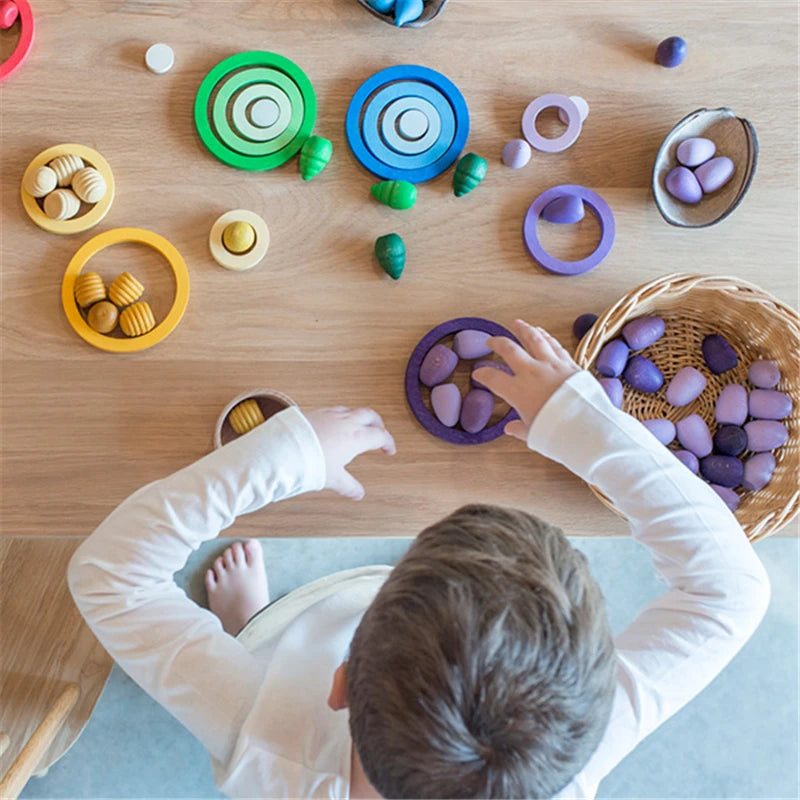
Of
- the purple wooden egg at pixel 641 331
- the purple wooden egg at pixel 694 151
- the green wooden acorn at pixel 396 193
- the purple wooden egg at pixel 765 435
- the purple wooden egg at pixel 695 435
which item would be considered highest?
the purple wooden egg at pixel 694 151

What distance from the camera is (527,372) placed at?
0.68m

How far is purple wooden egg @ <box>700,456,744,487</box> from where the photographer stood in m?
0.79

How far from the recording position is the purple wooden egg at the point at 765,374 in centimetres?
80

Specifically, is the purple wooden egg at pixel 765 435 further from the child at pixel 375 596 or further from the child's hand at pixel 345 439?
the child's hand at pixel 345 439

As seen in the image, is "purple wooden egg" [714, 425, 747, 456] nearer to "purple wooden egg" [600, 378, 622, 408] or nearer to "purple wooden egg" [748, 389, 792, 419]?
"purple wooden egg" [748, 389, 792, 419]

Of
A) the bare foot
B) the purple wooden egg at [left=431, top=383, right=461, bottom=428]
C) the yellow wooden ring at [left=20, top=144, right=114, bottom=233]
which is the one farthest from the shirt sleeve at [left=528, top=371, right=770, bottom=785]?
the bare foot

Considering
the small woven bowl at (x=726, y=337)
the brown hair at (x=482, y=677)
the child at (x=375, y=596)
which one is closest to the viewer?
the brown hair at (x=482, y=677)

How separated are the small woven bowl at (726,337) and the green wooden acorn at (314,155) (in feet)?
1.05

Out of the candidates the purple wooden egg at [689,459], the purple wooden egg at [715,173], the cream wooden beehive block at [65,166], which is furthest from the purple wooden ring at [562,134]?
the cream wooden beehive block at [65,166]

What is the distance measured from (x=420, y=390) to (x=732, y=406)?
34 centimetres

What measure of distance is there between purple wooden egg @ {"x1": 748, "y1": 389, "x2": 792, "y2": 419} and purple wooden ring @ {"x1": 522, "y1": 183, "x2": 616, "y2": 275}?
0.23 m

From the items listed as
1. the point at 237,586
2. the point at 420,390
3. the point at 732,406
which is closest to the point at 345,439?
the point at 420,390

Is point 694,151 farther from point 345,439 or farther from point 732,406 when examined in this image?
point 345,439

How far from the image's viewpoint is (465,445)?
750mm
